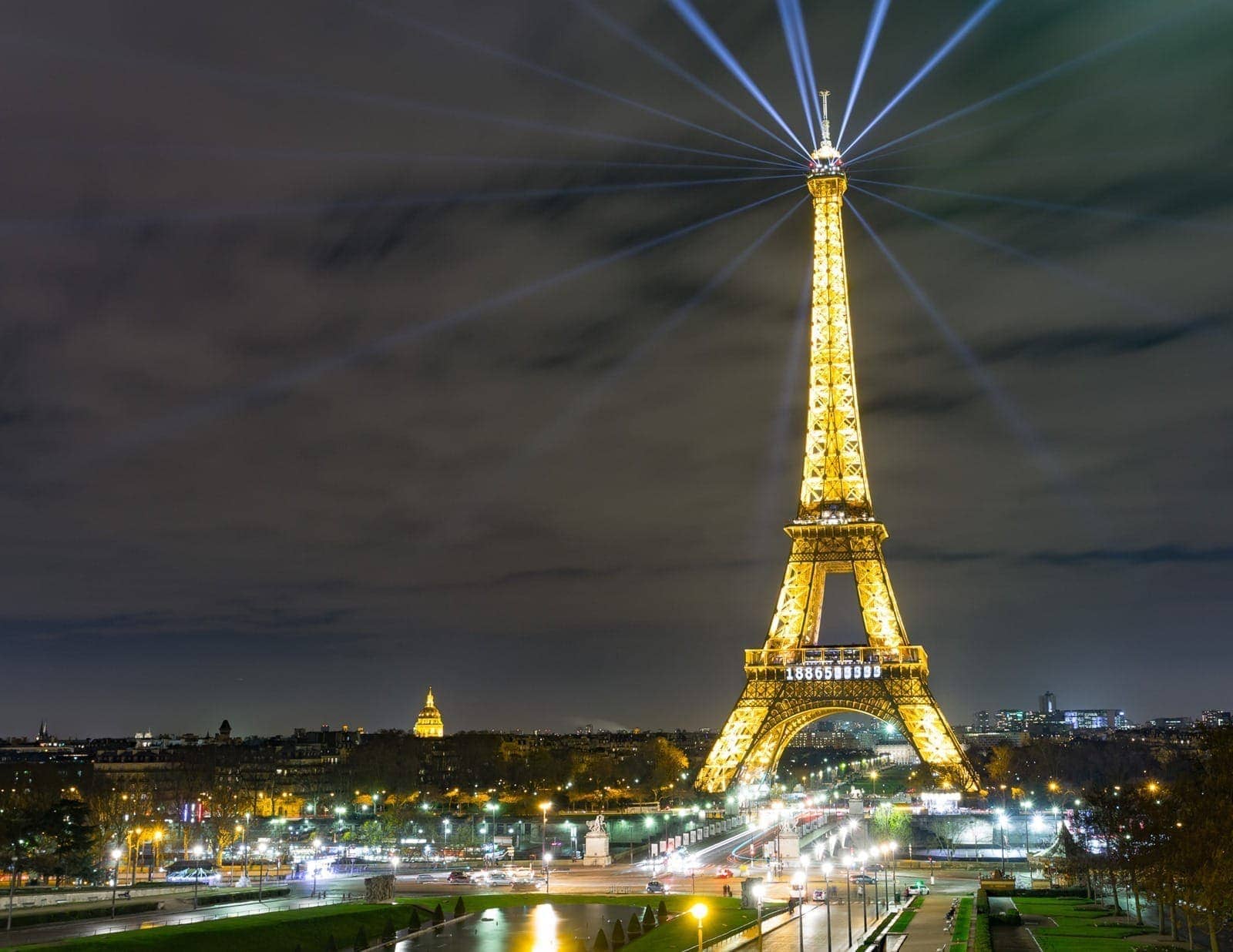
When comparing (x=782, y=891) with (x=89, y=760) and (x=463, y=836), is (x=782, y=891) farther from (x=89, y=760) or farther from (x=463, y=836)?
(x=89, y=760)

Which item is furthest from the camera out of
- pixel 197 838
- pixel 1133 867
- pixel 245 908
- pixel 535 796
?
pixel 535 796

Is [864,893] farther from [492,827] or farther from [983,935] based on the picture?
[492,827]

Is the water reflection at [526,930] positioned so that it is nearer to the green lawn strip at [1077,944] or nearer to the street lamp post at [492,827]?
the green lawn strip at [1077,944]

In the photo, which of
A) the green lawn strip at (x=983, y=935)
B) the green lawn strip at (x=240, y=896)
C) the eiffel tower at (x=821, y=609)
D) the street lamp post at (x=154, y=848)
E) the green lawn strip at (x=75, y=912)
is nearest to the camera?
the green lawn strip at (x=983, y=935)

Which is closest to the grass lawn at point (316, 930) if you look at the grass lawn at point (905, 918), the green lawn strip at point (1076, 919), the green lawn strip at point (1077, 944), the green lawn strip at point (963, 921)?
the grass lawn at point (905, 918)

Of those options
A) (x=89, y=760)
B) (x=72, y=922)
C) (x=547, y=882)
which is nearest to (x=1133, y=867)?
(x=547, y=882)

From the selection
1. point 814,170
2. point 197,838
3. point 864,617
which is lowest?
point 197,838

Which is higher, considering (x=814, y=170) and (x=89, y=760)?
(x=814, y=170)
